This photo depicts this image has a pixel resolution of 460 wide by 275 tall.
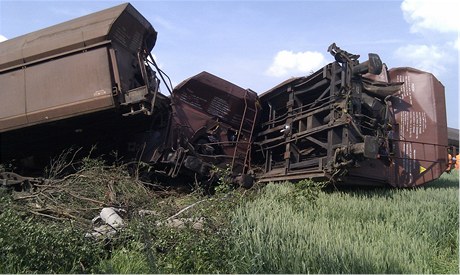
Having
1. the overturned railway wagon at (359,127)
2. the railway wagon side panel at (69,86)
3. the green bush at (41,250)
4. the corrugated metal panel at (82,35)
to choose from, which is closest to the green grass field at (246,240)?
the green bush at (41,250)

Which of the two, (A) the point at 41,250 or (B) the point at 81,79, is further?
(B) the point at 81,79

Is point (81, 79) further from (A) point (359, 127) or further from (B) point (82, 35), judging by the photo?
(A) point (359, 127)

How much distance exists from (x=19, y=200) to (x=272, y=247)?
3165mm

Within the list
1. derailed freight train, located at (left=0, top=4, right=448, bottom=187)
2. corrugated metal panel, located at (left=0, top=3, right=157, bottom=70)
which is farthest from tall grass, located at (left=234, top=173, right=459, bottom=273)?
corrugated metal panel, located at (left=0, top=3, right=157, bottom=70)

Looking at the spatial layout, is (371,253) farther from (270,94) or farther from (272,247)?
(270,94)

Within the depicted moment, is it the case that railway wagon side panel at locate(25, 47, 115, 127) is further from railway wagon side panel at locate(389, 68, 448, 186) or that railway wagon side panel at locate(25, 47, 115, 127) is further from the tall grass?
railway wagon side panel at locate(389, 68, 448, 186)

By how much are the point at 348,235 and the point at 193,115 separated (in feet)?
14.1

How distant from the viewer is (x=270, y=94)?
313 inches

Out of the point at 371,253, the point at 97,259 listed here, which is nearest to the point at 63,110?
the point at 97,259

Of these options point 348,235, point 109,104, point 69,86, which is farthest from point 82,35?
point 348,235

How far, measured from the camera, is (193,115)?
7285mm

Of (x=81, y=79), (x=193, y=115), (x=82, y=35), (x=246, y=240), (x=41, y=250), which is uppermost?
(x=82, y=35)

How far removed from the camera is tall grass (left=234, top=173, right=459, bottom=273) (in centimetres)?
292

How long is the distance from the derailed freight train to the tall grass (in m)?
0.99
